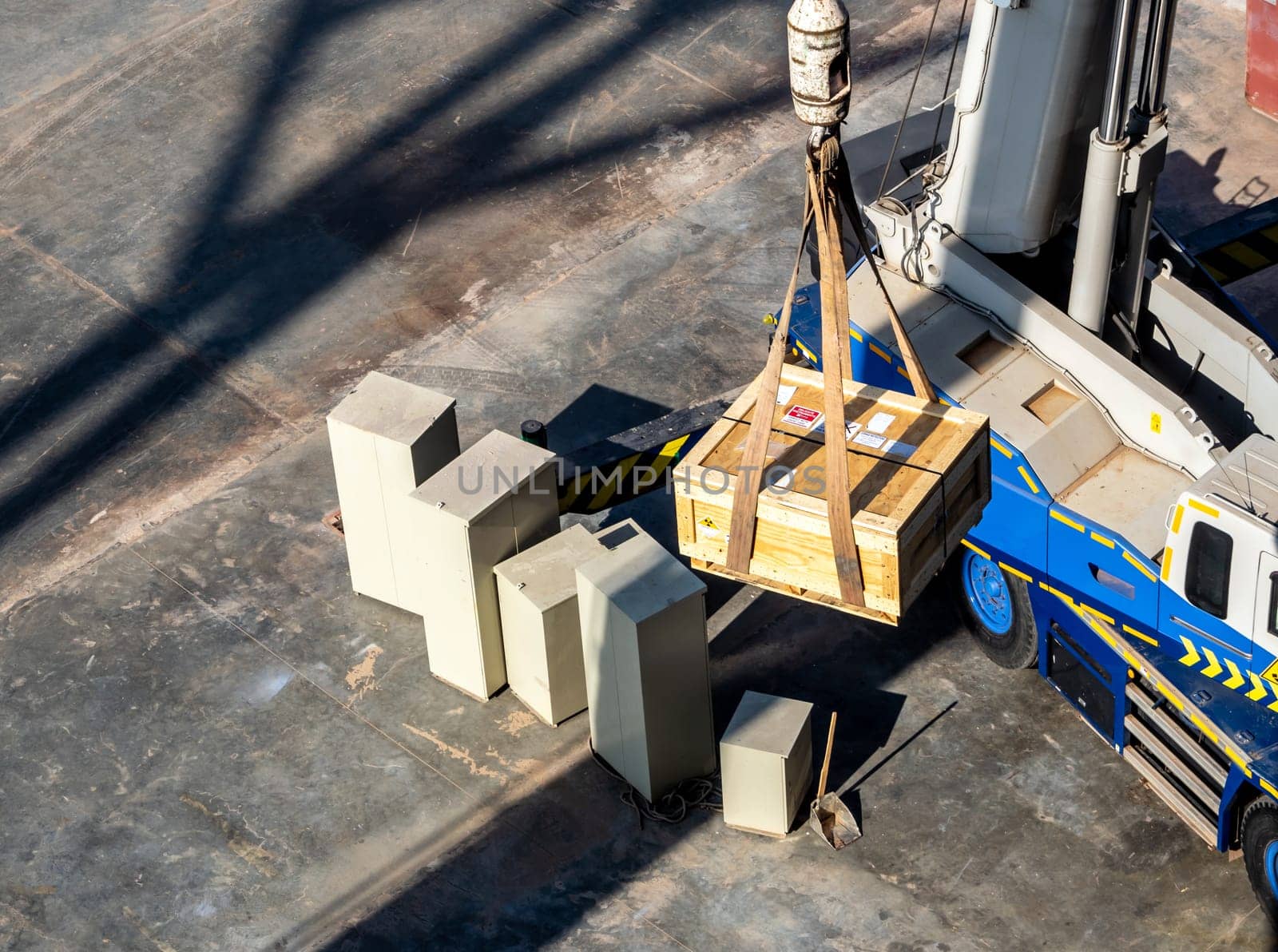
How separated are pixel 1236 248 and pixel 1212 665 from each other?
498 cm

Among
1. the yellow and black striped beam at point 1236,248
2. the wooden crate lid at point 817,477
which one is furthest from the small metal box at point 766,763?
the yellow and black striped beam at point 1236,248

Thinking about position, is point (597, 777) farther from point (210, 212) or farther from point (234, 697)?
point (210, 212)

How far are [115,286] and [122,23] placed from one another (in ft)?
17.9

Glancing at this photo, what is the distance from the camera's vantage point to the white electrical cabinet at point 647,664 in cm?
877

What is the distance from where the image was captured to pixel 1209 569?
314 inches

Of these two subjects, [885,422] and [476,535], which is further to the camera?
[476,535]

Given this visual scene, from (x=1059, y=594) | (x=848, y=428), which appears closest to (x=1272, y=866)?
(x=1059, y=594)

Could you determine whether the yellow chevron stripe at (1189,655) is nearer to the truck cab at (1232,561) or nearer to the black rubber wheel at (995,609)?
the truck cab at (1232,561)

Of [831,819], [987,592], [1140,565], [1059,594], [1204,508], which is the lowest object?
[831,819]

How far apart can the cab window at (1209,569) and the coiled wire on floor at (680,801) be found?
9.65 feet

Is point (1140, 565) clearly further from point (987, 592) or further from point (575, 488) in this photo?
point (575, 488)

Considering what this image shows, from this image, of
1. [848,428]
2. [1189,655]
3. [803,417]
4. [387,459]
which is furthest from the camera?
[387,459]

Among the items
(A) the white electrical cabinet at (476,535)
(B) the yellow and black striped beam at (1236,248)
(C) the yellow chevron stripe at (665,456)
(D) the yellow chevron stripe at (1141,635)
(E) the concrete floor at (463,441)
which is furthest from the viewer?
(B) the yellow and black striped beam at (1236,248)

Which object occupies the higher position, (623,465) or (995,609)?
(623,465)
